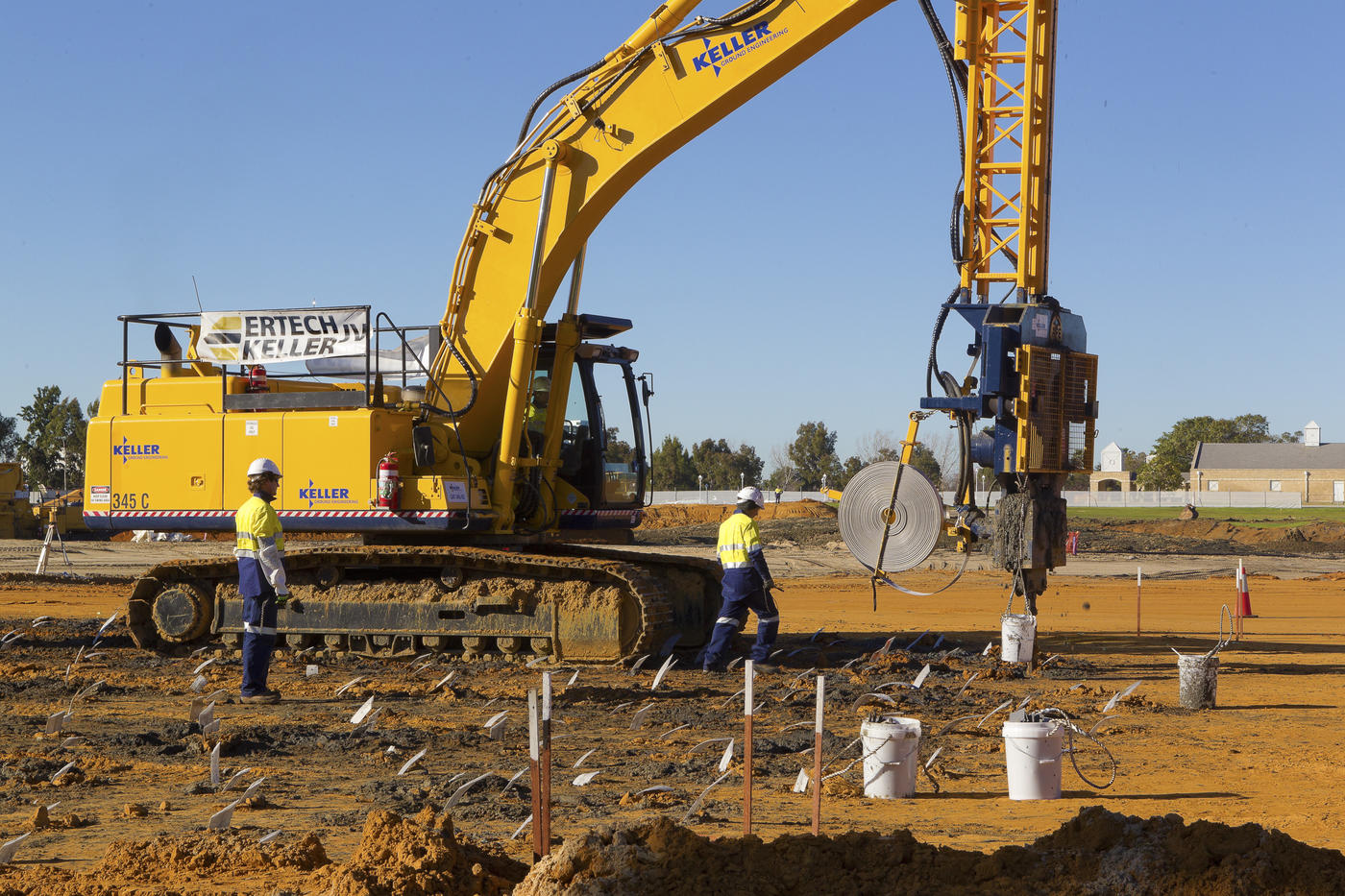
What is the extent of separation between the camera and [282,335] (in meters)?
13.5

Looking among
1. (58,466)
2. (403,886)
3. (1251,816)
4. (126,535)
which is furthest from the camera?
(58,466)

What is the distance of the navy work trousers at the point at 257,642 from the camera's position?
10.8 meters

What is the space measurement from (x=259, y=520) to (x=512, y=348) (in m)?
3.33

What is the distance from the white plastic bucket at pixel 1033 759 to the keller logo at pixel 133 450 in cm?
960

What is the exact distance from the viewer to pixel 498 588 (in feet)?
42.7

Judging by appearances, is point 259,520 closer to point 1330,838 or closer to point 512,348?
point 512,348

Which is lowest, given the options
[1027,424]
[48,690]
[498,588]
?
[48,690]

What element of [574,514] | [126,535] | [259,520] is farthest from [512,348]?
[126,535]

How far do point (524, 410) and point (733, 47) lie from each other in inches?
157

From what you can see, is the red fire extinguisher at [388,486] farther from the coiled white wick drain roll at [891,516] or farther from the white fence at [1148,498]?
the white fence at [1148,498]

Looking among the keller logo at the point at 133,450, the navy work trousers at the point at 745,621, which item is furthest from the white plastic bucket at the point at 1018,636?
the keller logo at the point at 133,450

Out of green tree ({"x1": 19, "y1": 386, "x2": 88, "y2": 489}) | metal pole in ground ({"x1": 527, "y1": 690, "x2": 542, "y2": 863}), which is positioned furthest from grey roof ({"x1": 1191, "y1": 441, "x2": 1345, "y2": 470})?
metal pole in ground ({"x1": 527, "y1": 690, "x2": 542, "y2": 863})

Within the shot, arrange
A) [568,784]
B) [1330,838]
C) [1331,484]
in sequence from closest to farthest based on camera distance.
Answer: [1330,838] < [568,784] < [1331,484]

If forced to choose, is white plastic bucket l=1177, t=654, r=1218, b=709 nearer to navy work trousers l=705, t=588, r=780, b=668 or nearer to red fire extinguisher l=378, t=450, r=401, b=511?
navy work trousers l=705, t=588, r=780, b=668
